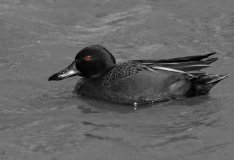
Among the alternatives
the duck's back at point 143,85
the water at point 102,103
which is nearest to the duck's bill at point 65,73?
the water at point 102,103

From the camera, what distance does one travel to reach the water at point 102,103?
7.57 m

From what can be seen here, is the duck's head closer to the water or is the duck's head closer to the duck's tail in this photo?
the water

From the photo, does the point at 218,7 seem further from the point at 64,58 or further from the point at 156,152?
the point at 156,152

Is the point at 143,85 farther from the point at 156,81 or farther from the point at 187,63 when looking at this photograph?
the point at 187,63

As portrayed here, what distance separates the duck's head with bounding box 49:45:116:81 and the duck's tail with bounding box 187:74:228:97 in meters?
1.47

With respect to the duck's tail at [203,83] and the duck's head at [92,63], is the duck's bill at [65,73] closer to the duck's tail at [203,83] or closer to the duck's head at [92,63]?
the duck's head at [92,63]

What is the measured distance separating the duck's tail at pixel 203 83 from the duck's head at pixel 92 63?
1468 millimetres

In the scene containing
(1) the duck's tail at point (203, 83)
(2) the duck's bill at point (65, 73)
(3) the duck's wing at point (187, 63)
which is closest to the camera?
(3) the duck's wing at point (187, 63)

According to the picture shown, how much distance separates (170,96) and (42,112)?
2.04 m

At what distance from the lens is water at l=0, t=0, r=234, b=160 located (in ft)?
24.8

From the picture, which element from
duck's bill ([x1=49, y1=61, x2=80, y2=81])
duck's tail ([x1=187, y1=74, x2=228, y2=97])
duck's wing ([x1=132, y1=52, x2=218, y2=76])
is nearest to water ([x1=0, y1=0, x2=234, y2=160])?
duck's tail ([x1=187, y1=74, x2=228, y2=97])

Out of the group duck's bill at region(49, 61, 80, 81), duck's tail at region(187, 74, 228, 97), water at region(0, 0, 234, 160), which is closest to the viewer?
water at region(0, 0, 234, 160)

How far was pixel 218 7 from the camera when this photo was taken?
14016mm

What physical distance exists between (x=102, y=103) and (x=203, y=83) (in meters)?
Answer: 1.66
